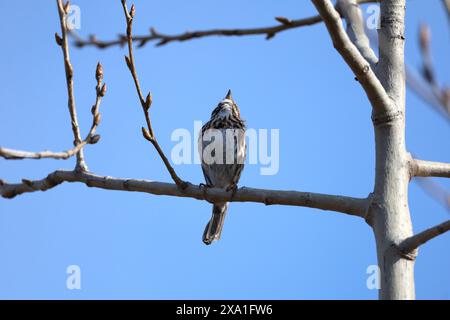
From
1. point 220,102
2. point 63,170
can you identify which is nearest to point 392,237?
point 63,170

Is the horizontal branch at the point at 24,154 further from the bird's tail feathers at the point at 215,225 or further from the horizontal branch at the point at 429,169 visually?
the bird's tail feathers at the point at 215,225

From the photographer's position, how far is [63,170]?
3.32 meters

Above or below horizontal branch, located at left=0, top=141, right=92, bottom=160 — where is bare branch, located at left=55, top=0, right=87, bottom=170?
above

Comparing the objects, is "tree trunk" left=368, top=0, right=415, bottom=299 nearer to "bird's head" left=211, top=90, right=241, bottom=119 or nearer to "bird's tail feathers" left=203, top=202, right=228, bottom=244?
"bird's tail feathers" left=203, top=202, right=228, bottom=244

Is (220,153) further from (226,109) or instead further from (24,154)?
(24,154)

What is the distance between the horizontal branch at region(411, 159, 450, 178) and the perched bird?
3.11 m

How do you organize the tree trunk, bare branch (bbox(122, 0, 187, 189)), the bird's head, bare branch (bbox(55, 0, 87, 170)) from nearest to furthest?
the tree trunk
bare branch (bbox(122, 0, 187, 189))
bare branch (bbox(55, 0, 87, 170))
the bird's head

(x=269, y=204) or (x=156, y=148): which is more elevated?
(x=156, y=148)

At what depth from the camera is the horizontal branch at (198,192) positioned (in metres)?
2.71

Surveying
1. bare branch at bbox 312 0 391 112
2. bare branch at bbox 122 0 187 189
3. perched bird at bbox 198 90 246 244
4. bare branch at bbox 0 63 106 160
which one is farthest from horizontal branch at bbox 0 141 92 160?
perched bird at bbox 198 90 246 244

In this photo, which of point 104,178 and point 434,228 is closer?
point 434,228

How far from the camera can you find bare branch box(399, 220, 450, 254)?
2.25 metres
